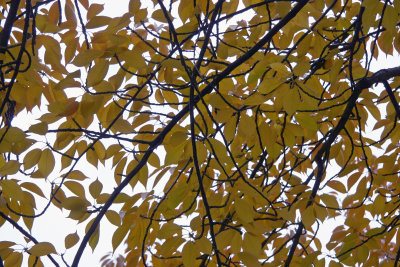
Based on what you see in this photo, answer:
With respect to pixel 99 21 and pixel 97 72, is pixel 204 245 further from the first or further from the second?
pixel 99 21

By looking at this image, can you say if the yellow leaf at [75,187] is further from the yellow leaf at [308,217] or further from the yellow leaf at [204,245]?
the yellow leaf at [308,217]

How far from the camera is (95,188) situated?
1269 millimetres

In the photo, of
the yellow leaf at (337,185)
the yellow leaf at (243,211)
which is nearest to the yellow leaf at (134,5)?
the yellow leaf at (243,211)

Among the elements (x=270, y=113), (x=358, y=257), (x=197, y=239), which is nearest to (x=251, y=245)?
(x=197, y=239)

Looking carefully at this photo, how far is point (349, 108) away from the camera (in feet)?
5.35

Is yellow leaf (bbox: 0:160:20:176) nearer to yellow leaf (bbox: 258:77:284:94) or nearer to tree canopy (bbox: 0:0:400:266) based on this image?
tree canopy (bbox: 0:0:400:266)

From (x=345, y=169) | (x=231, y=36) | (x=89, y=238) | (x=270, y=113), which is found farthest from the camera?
(x=345, y=169)

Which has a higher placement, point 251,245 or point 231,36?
point 231,36

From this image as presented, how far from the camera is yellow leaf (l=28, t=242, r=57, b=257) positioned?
1.20 metres

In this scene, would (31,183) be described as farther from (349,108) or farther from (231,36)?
(349,108)

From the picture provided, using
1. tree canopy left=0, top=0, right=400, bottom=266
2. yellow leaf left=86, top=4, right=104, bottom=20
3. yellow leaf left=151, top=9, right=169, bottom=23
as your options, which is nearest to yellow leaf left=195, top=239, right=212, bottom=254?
tree canopy left=0, top=0, right=400, bottom=266

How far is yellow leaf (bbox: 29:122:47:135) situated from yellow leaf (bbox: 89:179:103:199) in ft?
0.73

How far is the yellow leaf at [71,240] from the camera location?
1284 millimetres

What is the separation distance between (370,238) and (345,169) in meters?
0.27
